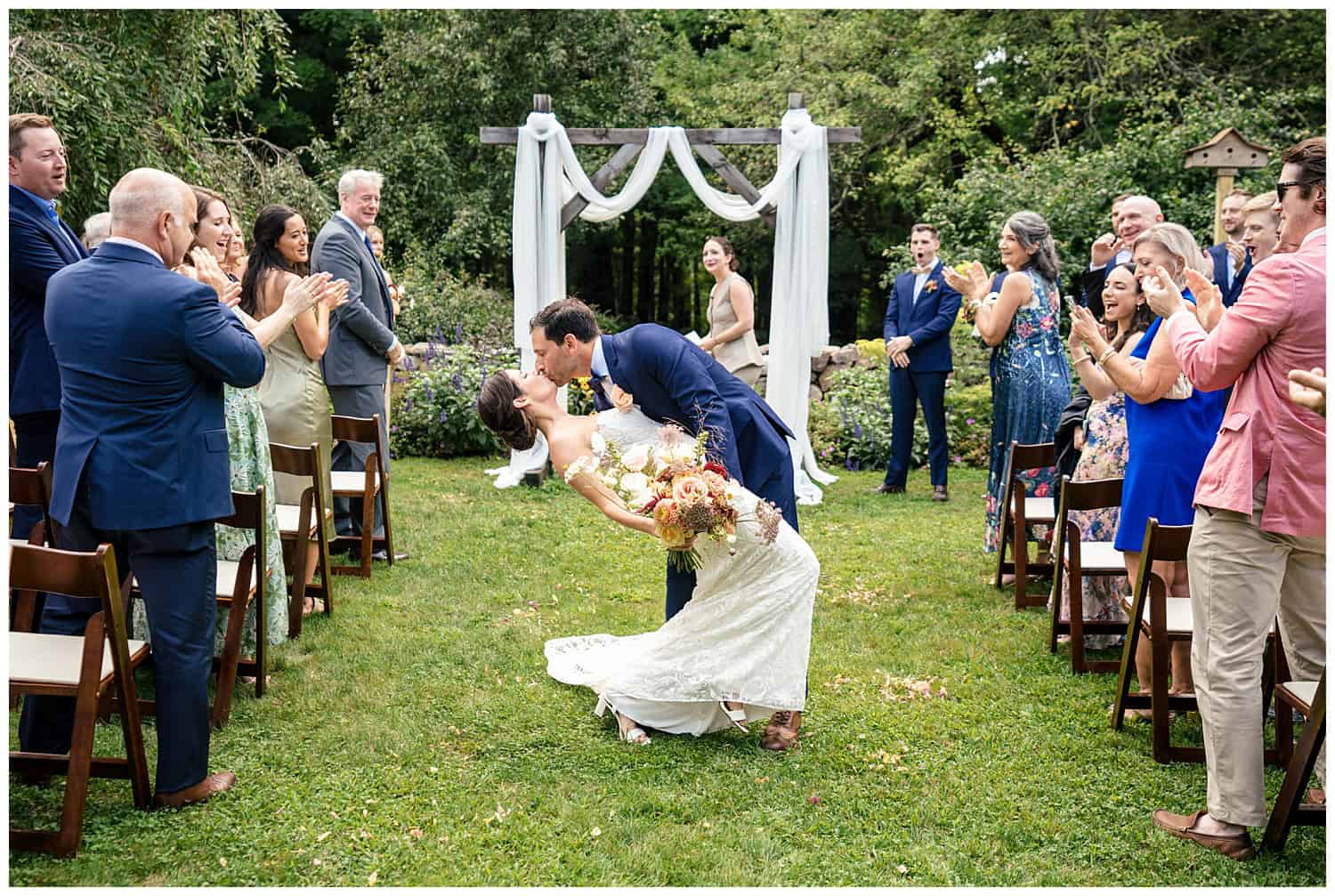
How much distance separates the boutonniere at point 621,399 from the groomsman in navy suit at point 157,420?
1256 mm

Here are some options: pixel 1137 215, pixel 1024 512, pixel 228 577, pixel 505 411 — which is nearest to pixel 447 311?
pixel 1137 215

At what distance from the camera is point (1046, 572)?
6.26 metres

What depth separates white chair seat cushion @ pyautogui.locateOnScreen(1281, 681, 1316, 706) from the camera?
10.9 feet

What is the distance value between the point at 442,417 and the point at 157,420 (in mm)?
7468

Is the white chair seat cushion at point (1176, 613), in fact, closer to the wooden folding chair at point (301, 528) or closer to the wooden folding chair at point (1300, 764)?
the wooden folding chair at point (1300, 764)

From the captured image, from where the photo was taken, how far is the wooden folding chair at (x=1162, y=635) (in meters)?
3.97

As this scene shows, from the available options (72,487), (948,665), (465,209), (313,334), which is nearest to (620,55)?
(465,209)

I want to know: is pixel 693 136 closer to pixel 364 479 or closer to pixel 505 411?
pixel 364 479

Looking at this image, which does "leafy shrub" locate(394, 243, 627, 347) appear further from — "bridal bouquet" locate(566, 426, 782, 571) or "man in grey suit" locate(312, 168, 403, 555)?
"bridal bouquet" locate(566, 426, 782, 571)

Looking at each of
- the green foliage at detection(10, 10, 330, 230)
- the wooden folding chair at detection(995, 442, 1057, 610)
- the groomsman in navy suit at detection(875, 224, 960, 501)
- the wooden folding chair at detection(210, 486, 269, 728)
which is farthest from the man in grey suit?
the groomsman in navy suit at detection(875, 224, 960, 501)

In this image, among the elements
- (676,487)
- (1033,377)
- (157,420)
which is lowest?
(676,487)

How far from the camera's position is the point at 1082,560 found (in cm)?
503

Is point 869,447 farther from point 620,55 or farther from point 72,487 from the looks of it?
point 620,55

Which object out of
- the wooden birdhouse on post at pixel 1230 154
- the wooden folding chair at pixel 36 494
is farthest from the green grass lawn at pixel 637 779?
the wooden birdhouse on post at pixel 1230 154
